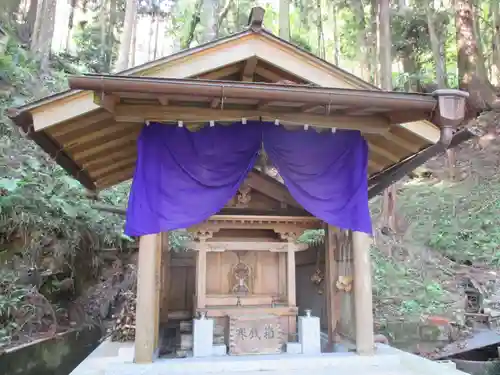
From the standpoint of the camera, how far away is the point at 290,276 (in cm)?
599

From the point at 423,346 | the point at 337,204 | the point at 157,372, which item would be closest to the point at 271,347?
the point at 157,372

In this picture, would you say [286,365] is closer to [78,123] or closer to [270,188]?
[270,188]

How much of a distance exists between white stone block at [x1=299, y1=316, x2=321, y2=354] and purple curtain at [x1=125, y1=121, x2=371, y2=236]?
1.50 m

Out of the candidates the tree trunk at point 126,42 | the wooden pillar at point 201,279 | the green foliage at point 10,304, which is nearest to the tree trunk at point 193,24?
the tree trunk at point 126,42

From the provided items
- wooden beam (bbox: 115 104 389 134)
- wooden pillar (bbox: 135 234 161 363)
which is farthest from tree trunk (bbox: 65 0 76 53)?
A: wooden pillar (bbox: 135 234 161 363)

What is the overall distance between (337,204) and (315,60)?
5.47 feet

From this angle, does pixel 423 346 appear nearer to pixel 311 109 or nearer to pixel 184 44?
pixel 311 109

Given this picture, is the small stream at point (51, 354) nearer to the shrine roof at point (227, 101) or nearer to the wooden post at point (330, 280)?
the shrine roof at point (227, 101)

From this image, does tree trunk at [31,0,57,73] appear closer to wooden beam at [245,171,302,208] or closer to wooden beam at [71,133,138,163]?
wooden beam at [71,133,138,163]

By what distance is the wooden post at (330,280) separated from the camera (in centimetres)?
595

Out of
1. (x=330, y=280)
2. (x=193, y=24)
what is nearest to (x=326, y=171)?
(x=330, y=280)

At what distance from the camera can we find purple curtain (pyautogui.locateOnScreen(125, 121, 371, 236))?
4516 mm

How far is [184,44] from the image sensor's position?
15.5m

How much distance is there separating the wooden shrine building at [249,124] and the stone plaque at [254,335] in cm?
3
